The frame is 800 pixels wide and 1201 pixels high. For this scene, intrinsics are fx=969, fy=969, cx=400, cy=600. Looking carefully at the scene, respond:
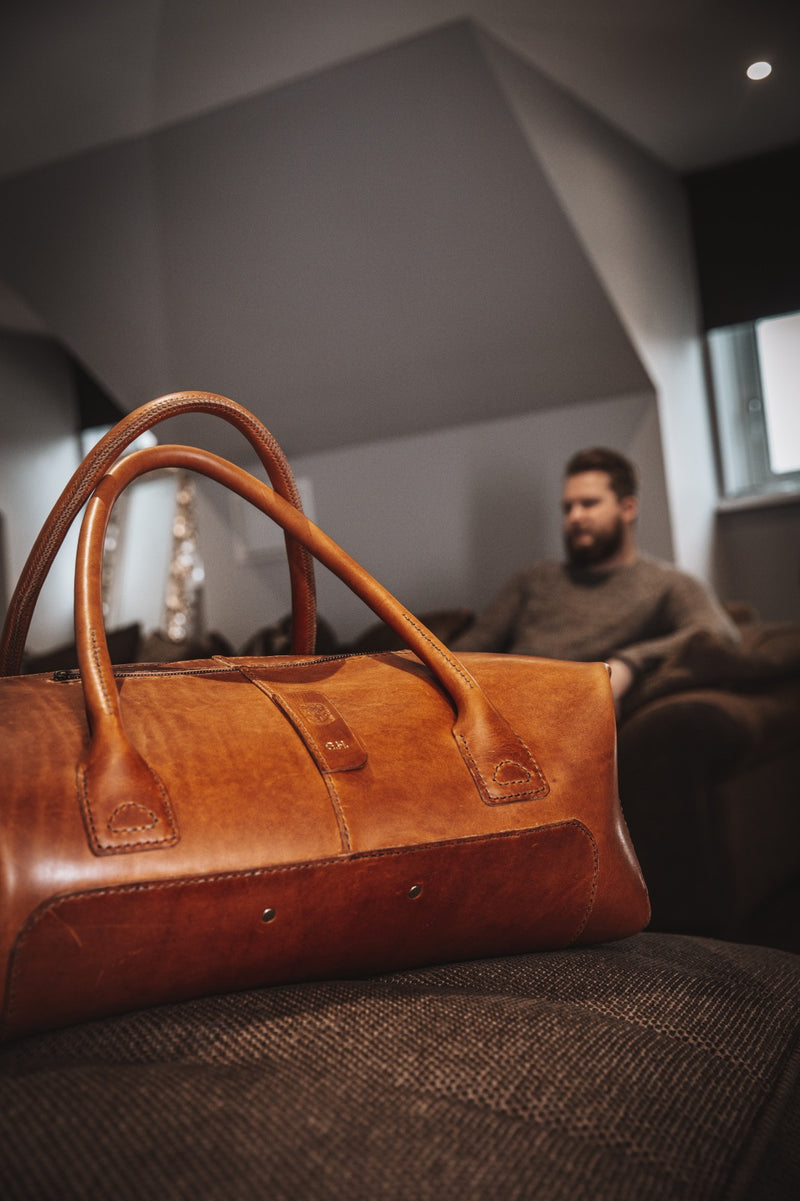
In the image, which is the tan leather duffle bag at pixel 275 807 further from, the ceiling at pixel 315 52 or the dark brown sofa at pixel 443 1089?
the ceiling at pixel 315 52

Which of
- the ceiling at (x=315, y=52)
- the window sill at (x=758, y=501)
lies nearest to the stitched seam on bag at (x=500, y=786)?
the ceiling at (x=315, y=52)

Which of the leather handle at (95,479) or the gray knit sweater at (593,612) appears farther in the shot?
the gray knit sweater at (593,612)

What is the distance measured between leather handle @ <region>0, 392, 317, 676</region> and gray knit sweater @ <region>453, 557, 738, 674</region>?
2.11 meters

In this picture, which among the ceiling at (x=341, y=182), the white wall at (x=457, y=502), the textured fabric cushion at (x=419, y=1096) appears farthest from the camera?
the white wall at (x=457, y=502)

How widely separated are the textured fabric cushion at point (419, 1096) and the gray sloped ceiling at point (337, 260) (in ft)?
10.1

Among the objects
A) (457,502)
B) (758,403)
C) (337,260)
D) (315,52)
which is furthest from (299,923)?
(758,403)

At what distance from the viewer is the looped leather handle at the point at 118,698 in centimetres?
51

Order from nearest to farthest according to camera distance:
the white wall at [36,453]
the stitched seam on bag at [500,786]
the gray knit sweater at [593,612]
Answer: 1. the stitched seam on bag at [500,786]
2. the gray knit sweater at [593,612]
3. the white wall at [36,453]

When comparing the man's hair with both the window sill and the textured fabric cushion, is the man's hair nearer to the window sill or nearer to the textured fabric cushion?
the window sill

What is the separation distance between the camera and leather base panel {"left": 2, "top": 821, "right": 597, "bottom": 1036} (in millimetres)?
486

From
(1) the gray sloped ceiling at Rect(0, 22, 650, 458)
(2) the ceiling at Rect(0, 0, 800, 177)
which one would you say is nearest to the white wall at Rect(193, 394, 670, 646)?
(1) the gray sloped ceiling at Rect(0, 22, 650, 458)

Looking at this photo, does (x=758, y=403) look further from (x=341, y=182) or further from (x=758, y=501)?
(x=341, y=182)

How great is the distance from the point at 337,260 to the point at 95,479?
3335mm

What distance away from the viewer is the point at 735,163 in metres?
4.09
